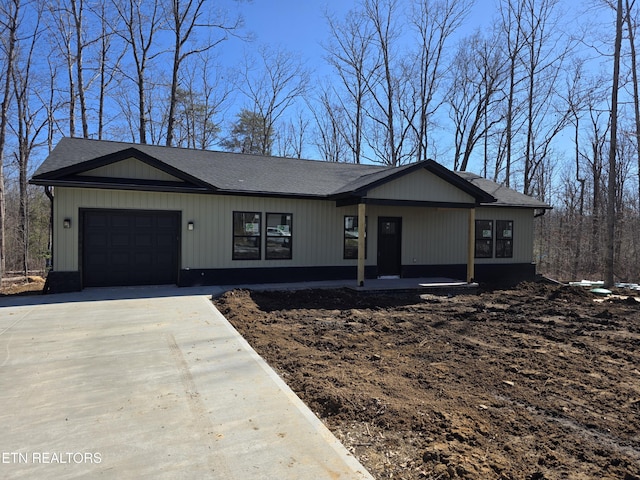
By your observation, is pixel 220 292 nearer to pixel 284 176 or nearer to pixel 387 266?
pixel 284 176

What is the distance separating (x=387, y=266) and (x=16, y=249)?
1802 cm

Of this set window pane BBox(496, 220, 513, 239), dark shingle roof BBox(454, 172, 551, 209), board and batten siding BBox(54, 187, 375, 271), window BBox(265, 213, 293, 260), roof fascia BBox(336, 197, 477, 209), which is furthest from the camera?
window pane BBox(496, 220, 513, 239)

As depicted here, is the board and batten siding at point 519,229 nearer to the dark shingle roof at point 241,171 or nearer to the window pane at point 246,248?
the dark shingle roof at point 241,171

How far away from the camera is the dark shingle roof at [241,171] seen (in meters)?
9.81

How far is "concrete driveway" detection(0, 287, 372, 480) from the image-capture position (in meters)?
2.71

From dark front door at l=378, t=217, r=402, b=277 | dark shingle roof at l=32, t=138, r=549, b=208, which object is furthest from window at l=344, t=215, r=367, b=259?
dark shingle roof at l=32, t=138, r=549, b=208

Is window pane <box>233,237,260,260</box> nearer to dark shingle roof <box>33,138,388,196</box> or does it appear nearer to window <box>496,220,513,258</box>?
dark shingle roof <box>33,138,388,196</box>

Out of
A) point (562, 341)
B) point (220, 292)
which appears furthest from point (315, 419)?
point (220, 292)

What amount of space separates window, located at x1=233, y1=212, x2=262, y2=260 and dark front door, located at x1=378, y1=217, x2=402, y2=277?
4.22m

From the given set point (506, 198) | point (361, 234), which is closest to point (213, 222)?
point (361, 234)

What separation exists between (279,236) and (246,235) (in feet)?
3.31

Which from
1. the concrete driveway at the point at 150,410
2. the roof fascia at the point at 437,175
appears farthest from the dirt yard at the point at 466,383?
the roof fascia at the point at 437,175

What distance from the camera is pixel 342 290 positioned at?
35.8 feet

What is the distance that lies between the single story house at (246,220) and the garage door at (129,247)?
0.09 feet
